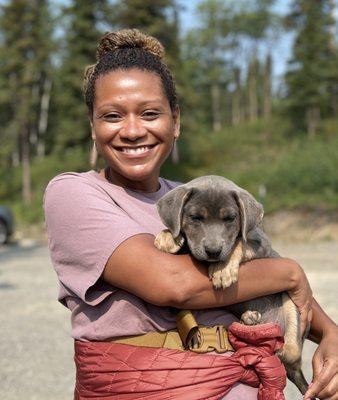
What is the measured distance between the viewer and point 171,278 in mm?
2566

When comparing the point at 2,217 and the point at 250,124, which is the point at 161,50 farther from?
the point at 250,124

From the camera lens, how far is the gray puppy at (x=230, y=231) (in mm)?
2984

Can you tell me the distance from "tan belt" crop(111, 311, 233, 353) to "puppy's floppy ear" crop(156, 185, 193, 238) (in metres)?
0.47

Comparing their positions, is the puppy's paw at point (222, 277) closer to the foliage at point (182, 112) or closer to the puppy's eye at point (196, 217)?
the puppy's eye at point (196, 217)

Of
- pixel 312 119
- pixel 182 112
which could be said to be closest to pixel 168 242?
pixel 182 112

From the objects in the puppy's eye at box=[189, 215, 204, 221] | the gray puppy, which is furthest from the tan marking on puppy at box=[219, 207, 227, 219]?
the puppy's eye at box=[189, 215, 204, 221]

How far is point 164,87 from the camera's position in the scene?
10.1 ft

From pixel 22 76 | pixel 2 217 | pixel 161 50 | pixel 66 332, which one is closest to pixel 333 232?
pixel 2 217

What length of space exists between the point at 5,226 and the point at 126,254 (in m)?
22.4

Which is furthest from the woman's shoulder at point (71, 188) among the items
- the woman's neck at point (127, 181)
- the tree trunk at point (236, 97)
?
the tree trunk at point (236, 97)

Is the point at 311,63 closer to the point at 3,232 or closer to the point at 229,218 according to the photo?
the point at 3,232

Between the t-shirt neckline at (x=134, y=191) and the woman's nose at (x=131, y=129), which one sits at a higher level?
the woman's nose at (x=131, y=129)

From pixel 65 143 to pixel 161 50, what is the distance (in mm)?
32099

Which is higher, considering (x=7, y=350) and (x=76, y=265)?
(x=76, y=265)
